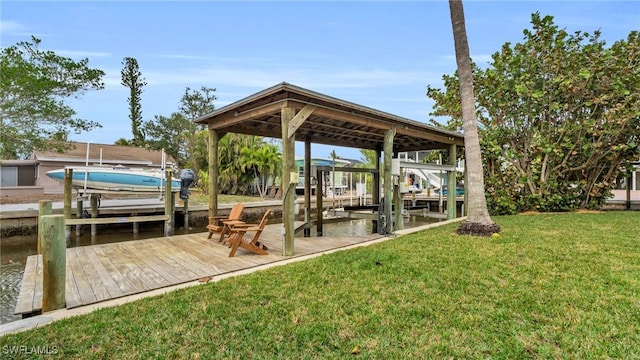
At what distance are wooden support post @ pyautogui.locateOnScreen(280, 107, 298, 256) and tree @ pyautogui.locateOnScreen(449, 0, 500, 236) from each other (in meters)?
4.00

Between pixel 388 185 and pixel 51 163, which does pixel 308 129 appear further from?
pixel 51 163

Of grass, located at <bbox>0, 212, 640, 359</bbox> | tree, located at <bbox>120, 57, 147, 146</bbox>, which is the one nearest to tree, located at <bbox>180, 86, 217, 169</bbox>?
tree, located at <bbox>120, 57, 147, 146</bbox>

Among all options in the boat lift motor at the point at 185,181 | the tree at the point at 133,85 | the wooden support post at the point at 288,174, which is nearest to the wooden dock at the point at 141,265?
the wooden support post at the point at 288,174

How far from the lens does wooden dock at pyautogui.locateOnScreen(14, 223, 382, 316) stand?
3.78 m

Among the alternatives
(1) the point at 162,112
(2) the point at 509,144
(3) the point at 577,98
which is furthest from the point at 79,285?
(1) the point at 162,112

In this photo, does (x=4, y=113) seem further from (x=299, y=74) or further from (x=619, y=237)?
(x=619, y=237)

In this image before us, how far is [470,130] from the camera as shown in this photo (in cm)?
717

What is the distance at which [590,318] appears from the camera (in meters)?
2.91

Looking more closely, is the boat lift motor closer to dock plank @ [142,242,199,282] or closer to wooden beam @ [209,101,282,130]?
wooden beam @ [209,101,282,130]

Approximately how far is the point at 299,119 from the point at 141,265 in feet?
11.3

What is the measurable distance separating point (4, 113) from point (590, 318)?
1885 centimetres

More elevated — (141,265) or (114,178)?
(114,178)

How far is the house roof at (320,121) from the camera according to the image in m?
5.70

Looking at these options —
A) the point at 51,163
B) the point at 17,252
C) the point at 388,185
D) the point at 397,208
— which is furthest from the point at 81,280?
the point at 51,163
